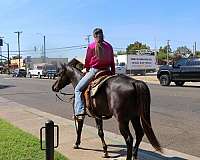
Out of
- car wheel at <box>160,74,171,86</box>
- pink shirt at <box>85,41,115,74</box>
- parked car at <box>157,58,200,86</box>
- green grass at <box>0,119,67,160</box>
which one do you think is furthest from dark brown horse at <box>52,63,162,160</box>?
car wheel at <box>160,74,171,86</box>

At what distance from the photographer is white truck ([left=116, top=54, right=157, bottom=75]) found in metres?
69.3

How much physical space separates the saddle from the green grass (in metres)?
1.01

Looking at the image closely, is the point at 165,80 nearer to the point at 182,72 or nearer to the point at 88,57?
the point at 182,72

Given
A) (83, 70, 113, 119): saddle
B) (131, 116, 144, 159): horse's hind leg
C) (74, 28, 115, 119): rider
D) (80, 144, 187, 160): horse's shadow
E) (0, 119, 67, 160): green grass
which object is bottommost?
(80, 144, 187, 160): horse's shadow

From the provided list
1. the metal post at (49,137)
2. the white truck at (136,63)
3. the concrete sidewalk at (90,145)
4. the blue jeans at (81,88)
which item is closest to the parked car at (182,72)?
the concrete sidewalk at (90,145)

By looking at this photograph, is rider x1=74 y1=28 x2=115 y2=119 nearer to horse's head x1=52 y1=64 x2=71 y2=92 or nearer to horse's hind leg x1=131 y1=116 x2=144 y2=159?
horse's head x1=52 y1=64 x2=71 y2=92

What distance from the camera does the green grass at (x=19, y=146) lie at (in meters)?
7.32

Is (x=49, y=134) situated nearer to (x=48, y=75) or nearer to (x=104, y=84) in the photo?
(x=104, y=84)

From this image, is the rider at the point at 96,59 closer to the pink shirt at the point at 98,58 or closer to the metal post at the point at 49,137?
the pink shirt at the point at 98,58

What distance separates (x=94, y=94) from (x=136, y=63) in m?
64.1

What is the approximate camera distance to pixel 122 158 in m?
7.51

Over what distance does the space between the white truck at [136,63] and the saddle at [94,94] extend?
190 feet

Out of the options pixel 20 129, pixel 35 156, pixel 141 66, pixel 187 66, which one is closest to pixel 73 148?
pixel 35 156

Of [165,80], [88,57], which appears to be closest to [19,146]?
[88,57]
